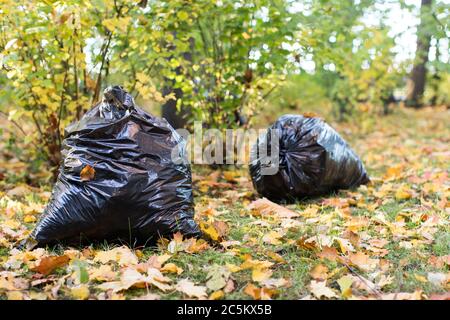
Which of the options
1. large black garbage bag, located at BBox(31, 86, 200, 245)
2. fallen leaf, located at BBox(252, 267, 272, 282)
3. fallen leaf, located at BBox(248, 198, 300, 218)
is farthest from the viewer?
fallen leaf, located at BBox(248, 198, 300, 218)

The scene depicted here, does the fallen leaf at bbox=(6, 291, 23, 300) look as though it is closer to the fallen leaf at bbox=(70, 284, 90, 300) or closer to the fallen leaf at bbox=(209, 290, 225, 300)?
the fallen leaf at bbox=(70, 284, 90, 300)

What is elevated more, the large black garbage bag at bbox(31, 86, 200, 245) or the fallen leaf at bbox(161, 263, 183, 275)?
the large black garbage bag at bbox(31, 86, 200, 245)

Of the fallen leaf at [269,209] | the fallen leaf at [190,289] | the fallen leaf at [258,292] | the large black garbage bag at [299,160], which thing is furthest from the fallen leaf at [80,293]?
the large black garbage bag at [299,160]

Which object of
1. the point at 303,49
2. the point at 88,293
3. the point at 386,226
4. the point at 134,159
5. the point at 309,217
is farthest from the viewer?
the point at 303,49

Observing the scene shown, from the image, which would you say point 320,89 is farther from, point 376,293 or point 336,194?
point 376,293

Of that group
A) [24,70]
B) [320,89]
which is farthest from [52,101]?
[320,89]

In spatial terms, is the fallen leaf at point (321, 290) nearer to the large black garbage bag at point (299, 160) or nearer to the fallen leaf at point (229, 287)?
the fallen leaf at point (229, 287)

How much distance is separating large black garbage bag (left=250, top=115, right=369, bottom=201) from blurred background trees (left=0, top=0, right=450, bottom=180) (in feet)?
2.00

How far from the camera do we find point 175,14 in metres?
3.50

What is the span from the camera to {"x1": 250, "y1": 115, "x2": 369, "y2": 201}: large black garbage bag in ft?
11.0

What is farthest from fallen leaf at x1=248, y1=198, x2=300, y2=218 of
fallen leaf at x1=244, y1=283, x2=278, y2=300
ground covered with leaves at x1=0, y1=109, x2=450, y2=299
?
fallen leaf at x1=244, y1=283, x2=278, y2=300

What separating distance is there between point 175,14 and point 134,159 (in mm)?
1533

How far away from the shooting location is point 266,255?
91.3 inches

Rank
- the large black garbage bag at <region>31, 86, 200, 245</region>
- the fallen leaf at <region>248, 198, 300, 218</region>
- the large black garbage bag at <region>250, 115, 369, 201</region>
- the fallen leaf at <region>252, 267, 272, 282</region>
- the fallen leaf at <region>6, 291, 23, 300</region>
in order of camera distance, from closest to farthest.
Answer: the fallen leaf at <region>6, 291, 23, 300</region> < the fallen leaf at <region>252, 267, 272, 282</region> < the large black garbage bag at <region>31, 86, 200, 245</region> < the fallen leaf at <region>248, 198, 300, 218</region> < the large black garbage bag at <region>250, 115, 369, 201</region>
